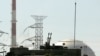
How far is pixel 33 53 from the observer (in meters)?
63.6

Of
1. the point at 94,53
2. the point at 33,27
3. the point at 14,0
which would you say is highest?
the point at 14,0

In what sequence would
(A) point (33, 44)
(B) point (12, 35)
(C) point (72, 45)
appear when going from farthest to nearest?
(B) point (12, 35)
(A) point (33, 44)
(C) point (72, 45)

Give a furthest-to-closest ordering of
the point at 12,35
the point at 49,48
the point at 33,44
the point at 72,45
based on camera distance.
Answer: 1. the point at 12,35
2. the point at 33,44
3. the point at 72,45
4. the point at 49,48

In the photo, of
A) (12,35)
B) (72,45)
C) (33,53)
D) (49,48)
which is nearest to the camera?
(33,53)

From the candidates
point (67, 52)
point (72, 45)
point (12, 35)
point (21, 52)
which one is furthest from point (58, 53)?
point (12, 35)

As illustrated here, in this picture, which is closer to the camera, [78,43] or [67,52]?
[67,52]

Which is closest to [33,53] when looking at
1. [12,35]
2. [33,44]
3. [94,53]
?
[94,53]

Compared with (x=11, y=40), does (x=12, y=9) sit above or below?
above

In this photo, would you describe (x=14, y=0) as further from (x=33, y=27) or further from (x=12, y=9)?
(x=33, y=27)

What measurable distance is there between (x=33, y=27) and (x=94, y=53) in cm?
2115

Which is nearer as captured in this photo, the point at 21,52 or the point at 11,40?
the point at 21,52

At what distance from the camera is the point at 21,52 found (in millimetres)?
64688

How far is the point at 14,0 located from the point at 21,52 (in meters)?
51.3

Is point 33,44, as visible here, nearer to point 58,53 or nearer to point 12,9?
point 12,9
